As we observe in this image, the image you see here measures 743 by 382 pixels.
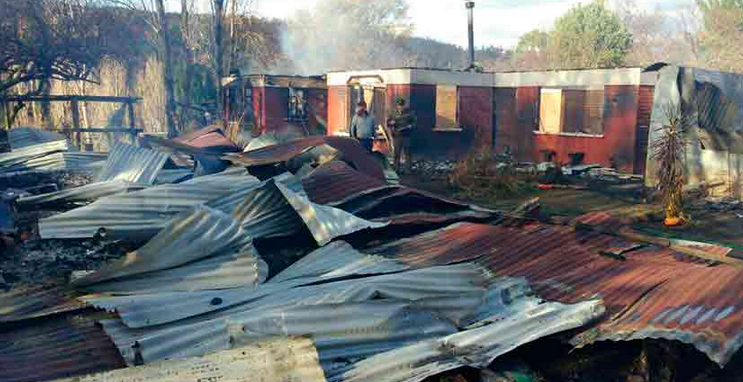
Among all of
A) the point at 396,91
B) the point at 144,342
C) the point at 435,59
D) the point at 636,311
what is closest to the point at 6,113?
the point at 396,91

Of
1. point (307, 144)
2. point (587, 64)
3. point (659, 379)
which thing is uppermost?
point (587, 64)

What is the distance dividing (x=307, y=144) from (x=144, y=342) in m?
4.76

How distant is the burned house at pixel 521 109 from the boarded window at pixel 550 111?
0.09ft

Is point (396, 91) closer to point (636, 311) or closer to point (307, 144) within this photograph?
point (307, 144)

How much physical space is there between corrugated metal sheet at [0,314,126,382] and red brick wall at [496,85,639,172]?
1387cm

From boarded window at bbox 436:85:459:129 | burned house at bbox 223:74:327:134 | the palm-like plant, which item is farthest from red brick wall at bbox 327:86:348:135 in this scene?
the palm-like plant

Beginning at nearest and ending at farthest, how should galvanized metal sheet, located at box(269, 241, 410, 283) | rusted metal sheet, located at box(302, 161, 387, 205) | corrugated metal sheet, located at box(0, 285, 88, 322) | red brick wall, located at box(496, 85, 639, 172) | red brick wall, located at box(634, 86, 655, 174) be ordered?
corrugated metal sheet, located at box(0, 285, 88, 322), galvanized metal sheet, located at box(269, 241, 410, 283), rusted metal sheet, located at box(302, 161, 387, 205), red brick wall, located at box(634, 86, 655, 174), red brick wall, located at box(496, 85, 639, 172)

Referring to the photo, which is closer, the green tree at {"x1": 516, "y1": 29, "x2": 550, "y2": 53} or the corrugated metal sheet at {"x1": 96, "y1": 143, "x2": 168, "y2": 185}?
the corrugated metal sheet at {"x1": 96, "y1": 143, "x2": 168, "y2": 185}

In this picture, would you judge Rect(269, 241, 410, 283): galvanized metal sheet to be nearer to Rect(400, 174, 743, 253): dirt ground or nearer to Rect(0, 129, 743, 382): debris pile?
Rect(0, 129, 743, 382): debris pile

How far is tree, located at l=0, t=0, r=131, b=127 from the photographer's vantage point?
1398 centimetres

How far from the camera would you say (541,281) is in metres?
4.12

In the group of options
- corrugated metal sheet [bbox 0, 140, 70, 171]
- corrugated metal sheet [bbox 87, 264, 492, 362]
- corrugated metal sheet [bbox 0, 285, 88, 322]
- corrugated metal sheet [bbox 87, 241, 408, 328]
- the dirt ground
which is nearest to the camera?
corrugated metal sheet [bbox 87, 264, 492, 362]

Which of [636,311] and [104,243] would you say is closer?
[636,311]

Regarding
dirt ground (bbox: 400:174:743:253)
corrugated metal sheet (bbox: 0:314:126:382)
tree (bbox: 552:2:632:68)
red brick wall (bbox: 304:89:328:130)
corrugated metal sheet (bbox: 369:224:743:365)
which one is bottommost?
dirt ground (bbox: 400:174:743:253)
